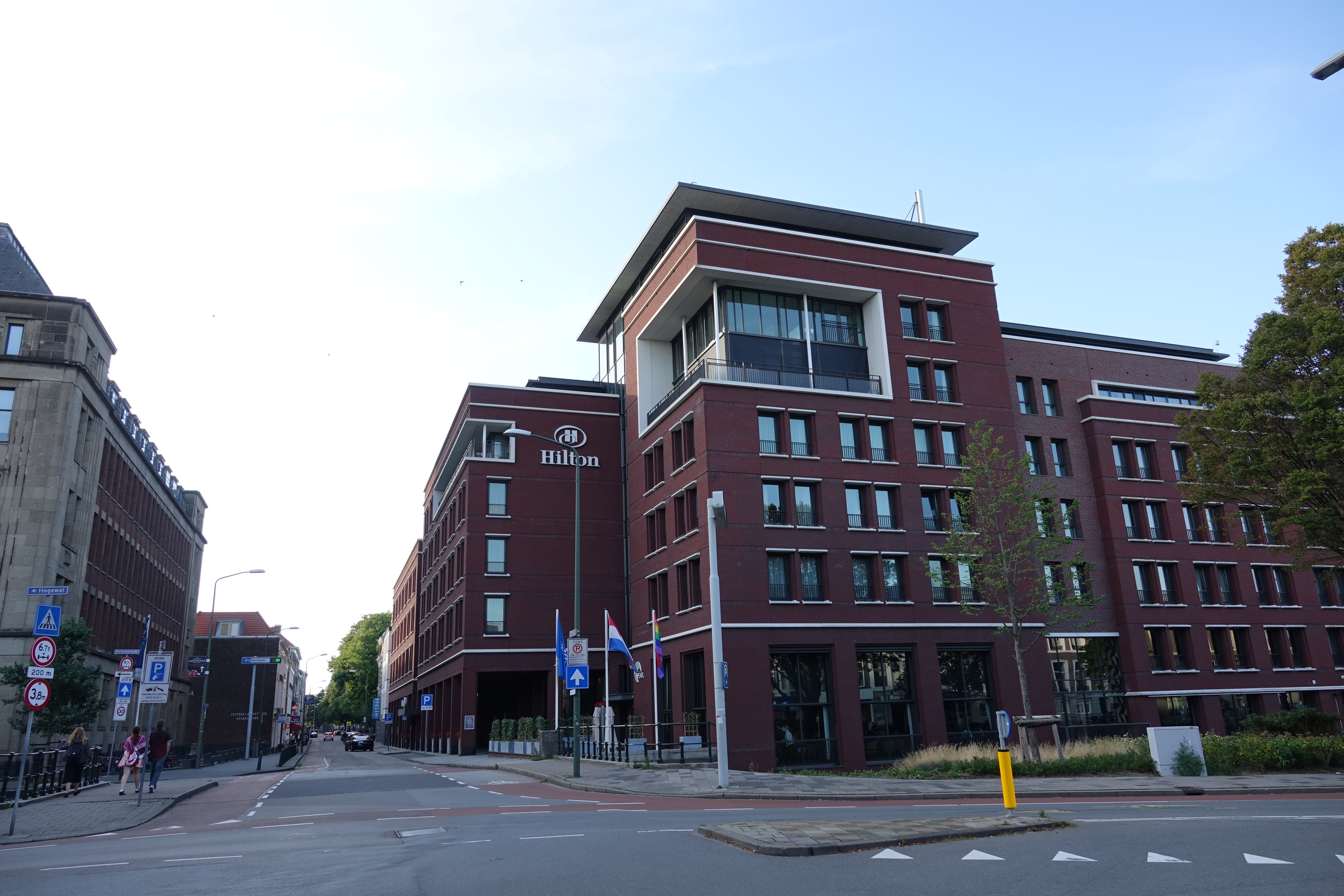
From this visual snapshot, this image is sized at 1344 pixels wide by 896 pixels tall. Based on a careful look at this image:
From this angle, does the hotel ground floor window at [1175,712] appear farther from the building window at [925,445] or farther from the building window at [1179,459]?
the building window at [925,445]

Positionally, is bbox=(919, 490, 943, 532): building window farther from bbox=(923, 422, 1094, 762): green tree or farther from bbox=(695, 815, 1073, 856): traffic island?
bbox=(695, 815, 1073, 856): traffic island

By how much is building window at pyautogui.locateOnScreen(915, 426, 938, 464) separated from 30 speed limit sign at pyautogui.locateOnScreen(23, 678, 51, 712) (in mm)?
30809

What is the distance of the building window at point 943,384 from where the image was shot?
40062 millimetres

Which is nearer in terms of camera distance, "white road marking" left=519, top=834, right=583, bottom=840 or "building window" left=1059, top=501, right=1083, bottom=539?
"white road marking" left=519, top=834, right=583, bottom=840

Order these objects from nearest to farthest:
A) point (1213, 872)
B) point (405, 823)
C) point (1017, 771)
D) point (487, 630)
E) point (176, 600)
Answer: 1. point (1213, 872)
2. point (405, 823)
3. point (1017, 771)
4. point (487, 630)
5. point (176, 600)

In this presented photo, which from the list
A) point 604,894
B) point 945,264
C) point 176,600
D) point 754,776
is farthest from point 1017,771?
point 176,600

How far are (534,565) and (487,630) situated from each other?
4273 millimetres

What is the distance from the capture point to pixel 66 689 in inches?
1214

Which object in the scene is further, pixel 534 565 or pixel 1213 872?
pixel 534 565

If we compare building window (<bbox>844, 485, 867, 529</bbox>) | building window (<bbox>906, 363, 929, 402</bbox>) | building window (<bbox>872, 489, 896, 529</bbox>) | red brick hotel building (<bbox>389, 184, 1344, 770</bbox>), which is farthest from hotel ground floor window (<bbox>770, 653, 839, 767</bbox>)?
building window (<bbox>906, 363, 929, 402</bbox>)

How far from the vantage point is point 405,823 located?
16297 millimetres

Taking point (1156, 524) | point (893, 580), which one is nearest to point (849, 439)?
point (893, 580)

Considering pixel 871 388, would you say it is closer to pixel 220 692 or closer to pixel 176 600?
pixel 176 600

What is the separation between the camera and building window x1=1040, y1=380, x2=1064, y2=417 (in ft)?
147
